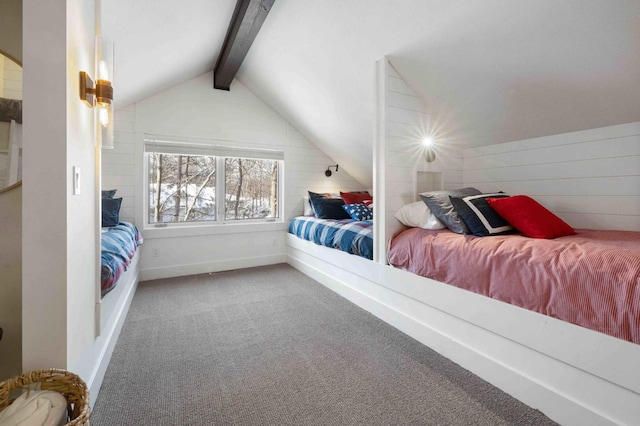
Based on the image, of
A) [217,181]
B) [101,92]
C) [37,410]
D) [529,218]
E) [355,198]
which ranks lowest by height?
[37,410]

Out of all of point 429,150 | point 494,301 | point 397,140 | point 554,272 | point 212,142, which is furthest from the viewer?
point 212,142

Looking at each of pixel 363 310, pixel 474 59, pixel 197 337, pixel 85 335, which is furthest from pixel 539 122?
pixel 85 335

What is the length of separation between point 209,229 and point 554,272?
11.5ft

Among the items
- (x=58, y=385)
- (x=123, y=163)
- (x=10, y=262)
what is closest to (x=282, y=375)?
(x=58, y=385)

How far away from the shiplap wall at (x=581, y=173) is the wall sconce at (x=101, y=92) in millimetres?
2941

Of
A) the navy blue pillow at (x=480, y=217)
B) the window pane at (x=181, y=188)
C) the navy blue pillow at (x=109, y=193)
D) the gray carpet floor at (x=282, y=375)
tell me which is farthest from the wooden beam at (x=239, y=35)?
the gray carpet floor at (x=282, y=375)

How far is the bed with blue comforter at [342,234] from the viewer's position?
103 inches

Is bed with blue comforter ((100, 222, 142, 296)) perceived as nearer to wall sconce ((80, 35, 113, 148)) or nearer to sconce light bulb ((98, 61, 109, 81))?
wall sconce ((80, 35, 113, 148))

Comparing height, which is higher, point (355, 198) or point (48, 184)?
point (355, 198)

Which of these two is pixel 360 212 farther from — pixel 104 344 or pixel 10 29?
pixel 10 29

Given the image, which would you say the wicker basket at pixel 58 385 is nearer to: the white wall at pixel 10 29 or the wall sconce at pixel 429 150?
the white wall at pixel 10 29

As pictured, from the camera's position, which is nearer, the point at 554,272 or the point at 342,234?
the point at 554,272

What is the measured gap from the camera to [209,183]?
3961 millimetres

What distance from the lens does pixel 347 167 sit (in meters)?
4.45
